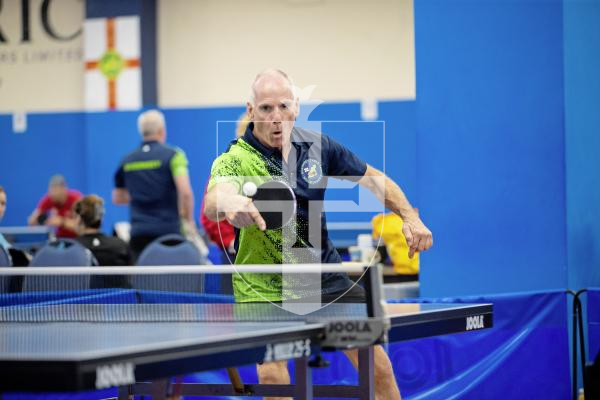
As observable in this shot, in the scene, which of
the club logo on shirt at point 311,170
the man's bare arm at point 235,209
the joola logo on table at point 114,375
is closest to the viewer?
the joola logo on table at point 114,375

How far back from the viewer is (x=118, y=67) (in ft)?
41.4

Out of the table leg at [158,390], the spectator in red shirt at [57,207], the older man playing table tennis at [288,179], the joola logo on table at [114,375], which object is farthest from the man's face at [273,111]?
the spectator in red shirt at [57,207]

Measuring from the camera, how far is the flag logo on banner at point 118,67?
12.6 m

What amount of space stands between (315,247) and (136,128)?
9.24 meters

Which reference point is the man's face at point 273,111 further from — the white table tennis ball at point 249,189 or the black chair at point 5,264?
the black chair at point 5,264

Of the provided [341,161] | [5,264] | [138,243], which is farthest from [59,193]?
[341,161]

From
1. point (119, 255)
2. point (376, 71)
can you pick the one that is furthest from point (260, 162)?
point (376, 71)

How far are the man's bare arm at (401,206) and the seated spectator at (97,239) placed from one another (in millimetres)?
3538

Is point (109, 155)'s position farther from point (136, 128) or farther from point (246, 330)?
point (246, 330)

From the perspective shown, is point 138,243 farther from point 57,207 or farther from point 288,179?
point 288,179

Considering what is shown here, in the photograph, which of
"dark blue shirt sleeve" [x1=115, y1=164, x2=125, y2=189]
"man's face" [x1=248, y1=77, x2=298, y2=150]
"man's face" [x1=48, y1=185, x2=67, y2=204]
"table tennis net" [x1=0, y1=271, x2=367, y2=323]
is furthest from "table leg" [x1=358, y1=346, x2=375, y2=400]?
"man's face" [x1=48, y1=185, x2=67, y2=204]

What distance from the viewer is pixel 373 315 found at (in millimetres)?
2521

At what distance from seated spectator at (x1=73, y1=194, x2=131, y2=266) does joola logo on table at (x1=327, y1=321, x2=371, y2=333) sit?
460 centimetres

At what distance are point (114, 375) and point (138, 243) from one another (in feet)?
18.3
